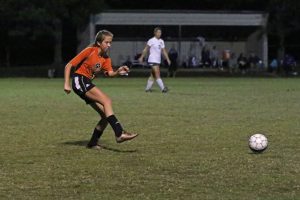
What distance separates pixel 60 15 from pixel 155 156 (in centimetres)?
4134

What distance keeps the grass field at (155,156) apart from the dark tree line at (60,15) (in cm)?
3173

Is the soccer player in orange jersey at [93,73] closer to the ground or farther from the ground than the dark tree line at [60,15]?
farther from the ground

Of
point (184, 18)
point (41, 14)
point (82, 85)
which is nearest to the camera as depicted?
point (82, 85)

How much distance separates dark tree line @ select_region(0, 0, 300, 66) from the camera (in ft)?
159

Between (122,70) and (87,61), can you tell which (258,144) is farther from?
(87,61)

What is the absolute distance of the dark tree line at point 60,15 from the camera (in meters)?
48.5

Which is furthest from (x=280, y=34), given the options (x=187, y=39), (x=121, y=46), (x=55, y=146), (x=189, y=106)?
(x=55, y=146)

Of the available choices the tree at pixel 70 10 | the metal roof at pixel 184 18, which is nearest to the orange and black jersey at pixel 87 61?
the tree at pixel 70 10

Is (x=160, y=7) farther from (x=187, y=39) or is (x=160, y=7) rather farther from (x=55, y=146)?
(x=55, y=146)

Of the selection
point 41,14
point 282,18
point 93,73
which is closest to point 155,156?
point 93,73

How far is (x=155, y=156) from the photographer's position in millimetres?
9805

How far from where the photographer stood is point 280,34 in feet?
188

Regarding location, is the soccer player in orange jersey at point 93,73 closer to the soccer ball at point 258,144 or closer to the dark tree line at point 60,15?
the soccer ball at point 258,144

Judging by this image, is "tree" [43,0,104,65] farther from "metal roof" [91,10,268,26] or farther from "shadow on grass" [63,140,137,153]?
"shadow on grass" [63,140,137,153]
